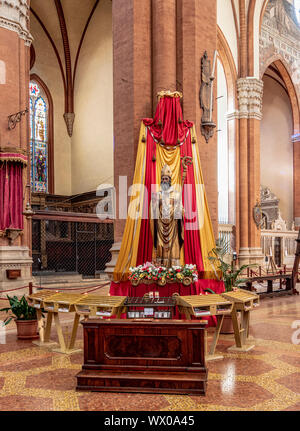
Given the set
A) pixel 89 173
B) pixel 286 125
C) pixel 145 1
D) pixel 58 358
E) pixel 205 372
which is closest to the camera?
pixel 205 372

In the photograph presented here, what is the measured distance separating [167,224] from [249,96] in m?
13.6

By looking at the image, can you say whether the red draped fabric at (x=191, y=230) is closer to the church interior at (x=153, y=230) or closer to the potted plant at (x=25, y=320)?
the church interior at (x=153, y=230)

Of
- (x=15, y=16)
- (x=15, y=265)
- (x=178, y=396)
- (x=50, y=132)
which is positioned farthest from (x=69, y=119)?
(x=178, y=396)

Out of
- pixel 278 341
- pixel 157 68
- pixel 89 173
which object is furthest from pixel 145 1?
pixel 89 173

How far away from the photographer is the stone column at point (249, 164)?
61.1 ft

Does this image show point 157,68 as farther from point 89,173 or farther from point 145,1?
point 89,173

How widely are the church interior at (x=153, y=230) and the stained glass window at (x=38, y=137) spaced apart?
0.70 meters

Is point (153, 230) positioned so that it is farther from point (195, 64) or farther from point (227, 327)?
point (195, 64)

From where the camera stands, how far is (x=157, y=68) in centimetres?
855

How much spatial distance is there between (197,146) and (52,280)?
881 centimetres

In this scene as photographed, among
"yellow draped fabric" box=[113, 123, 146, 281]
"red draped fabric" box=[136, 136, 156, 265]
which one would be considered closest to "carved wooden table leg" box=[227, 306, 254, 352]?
"red draped fabric" box=[136, 136, 156, 265]

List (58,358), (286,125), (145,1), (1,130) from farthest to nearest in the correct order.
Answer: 1. (286,125)
2. (1,130)
3. (145,1)
4. (58,358)
